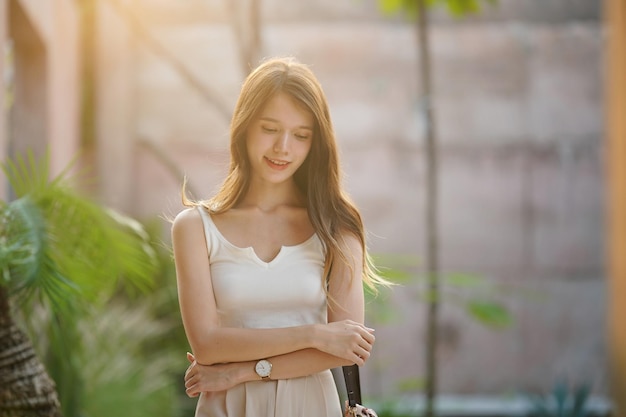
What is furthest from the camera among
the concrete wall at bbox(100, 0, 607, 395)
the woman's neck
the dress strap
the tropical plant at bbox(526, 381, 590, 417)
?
the concrete wall at bbox(100, 0, 607, 395)

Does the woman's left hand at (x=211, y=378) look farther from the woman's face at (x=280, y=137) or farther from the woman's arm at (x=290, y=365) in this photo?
the woman's face at (x=280, y=137)

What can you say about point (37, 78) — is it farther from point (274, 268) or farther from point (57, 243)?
point (274, 268)

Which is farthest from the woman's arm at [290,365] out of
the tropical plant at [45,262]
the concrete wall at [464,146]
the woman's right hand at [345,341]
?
the concrete wall at [464,146]

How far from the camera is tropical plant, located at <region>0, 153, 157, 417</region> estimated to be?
11.5ft

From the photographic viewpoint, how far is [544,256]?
9984 millimetres

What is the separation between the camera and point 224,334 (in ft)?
8.54

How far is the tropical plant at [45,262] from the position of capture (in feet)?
11.5

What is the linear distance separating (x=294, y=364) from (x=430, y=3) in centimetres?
523

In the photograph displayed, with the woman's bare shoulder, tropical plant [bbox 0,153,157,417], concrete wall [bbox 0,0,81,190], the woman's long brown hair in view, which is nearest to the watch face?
the woman's long brown hair

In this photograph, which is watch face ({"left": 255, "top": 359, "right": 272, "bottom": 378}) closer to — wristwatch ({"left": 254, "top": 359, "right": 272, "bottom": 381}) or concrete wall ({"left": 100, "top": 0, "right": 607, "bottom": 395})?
wristwatch ({"left": 254, "top": 359, "right": 272, "bottom": 381})

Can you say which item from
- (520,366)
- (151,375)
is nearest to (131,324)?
(151,375)

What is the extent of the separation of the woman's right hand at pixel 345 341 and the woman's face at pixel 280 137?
406mm

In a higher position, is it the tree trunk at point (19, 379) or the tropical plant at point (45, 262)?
the tropical plant at point (45, 262)

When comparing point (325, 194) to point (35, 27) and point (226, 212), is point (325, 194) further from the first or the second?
point (35, 27)
